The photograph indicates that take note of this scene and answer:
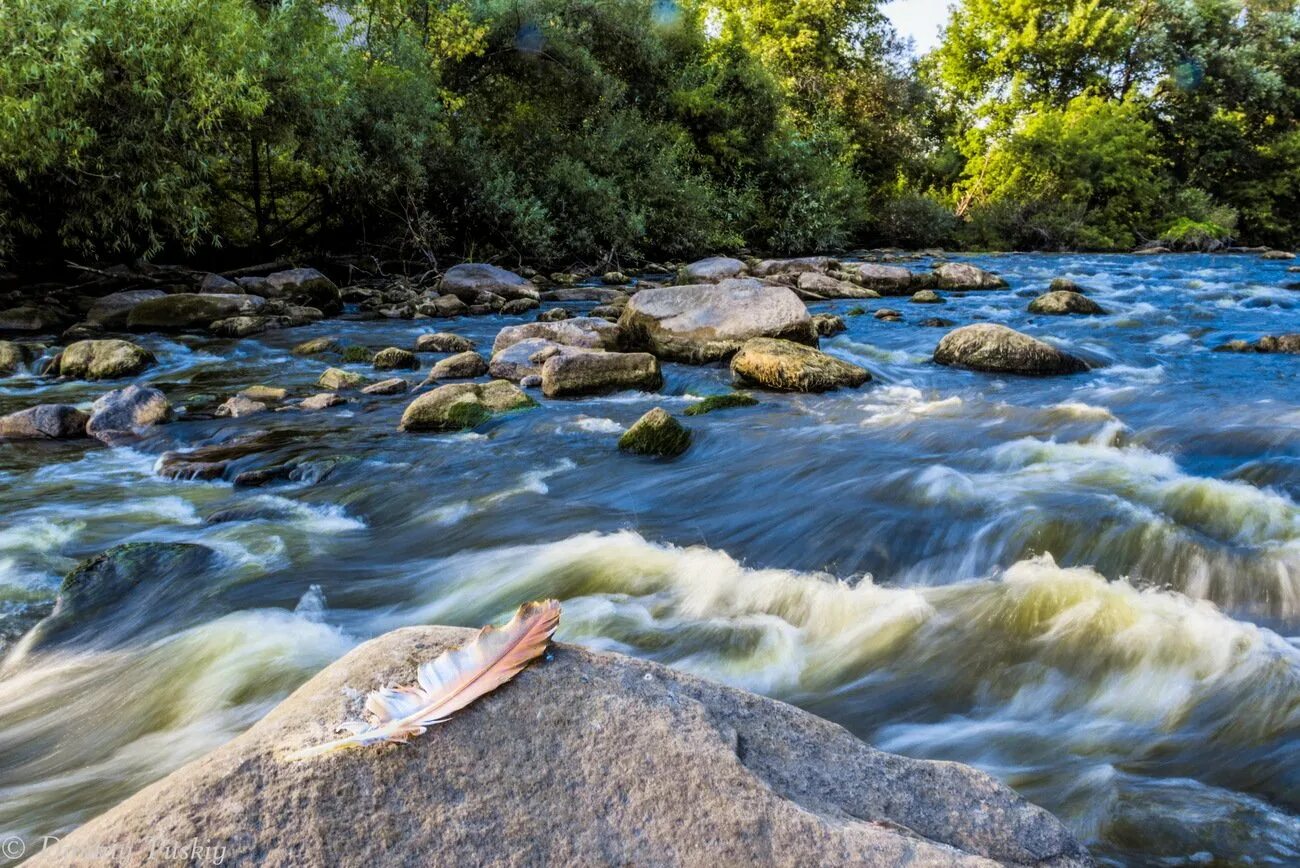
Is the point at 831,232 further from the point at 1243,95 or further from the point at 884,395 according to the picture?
the point at 1243,95

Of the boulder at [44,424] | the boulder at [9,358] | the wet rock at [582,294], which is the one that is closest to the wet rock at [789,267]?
the wet rock at [582,294]

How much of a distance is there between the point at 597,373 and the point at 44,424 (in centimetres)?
448

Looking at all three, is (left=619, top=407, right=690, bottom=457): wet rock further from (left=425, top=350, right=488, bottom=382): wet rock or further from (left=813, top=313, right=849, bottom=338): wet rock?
(left=813, top=313, right=849, bottom=338): wet rock

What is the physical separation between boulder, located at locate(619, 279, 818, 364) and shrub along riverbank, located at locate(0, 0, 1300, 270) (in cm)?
695

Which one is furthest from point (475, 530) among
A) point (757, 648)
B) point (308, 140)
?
point (308, 140)

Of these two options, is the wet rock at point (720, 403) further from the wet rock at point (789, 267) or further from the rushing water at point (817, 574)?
the wet rock at point (789, 267)

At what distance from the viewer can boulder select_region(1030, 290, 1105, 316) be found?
12.3 m

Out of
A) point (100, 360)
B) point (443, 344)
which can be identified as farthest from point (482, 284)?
point (100, 360)

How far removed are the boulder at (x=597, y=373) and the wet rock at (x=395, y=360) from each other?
188cm

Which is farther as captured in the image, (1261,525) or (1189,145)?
(1189,145)

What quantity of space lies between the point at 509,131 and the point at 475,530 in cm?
1675

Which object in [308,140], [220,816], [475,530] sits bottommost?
[475,530]

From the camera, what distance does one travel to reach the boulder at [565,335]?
9.45 metres

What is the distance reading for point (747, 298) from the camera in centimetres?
908
